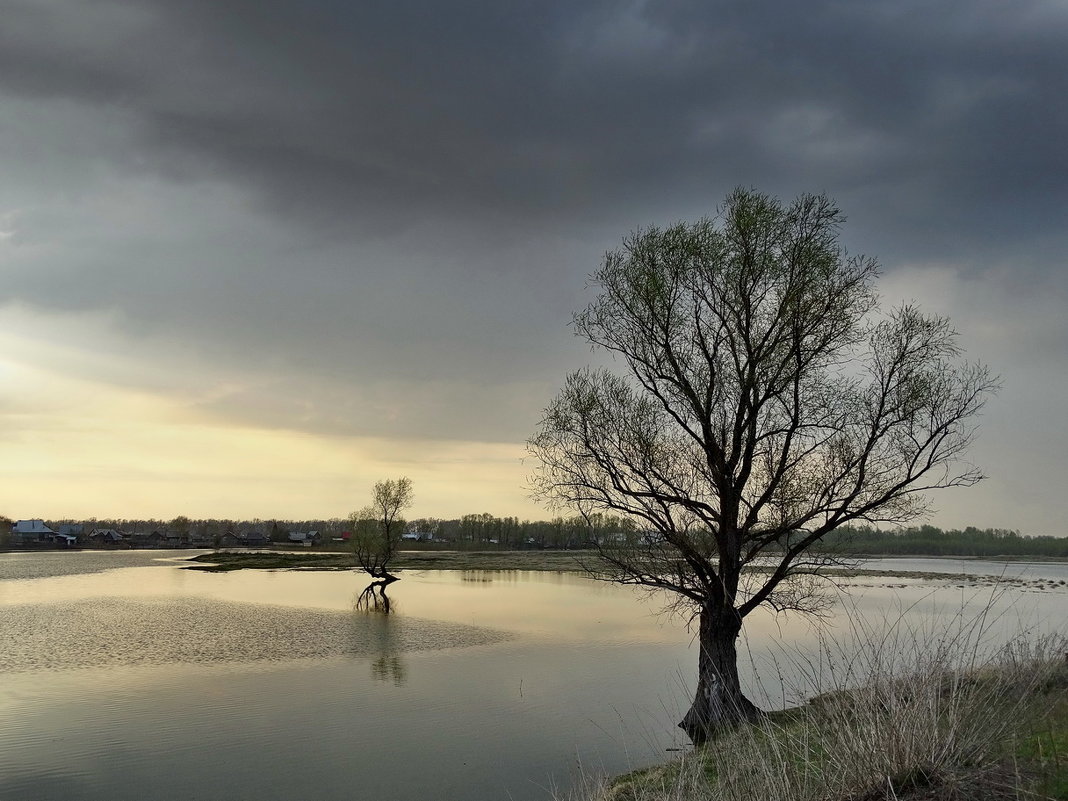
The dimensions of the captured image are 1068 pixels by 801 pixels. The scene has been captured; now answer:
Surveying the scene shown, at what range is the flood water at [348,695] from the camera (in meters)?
14.0

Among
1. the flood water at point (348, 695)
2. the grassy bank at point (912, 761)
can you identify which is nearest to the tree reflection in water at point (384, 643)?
the flood water at point (348, 695)

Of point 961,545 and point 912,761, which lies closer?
point 912,761

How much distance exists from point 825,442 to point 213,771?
14.7 m

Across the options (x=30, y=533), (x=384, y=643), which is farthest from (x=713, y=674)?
(x=30, y=533)

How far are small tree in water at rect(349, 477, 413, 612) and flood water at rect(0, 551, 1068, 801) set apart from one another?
22626 millimetres

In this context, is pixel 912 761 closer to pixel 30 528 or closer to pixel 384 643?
pixel 384 643

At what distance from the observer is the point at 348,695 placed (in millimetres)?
20766

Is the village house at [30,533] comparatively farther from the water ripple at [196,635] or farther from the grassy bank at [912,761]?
the grassy bank at [912,761]

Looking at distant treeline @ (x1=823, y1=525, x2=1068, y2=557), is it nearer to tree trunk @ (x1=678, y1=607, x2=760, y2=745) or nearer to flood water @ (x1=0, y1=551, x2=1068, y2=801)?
flood water @ (x1=0, y1=551, x2=1068, y2=801)

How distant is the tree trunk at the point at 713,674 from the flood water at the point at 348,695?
829 millimetres

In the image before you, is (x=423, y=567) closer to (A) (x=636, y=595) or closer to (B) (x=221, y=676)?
(A) (x=636, y=595)

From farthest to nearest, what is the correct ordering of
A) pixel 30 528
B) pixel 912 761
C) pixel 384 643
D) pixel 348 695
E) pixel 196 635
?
pixel 30 528
pixel 196 635
pixel 384 643
pixel 348 695
pixel 912 761

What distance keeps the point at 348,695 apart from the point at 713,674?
1109 centimetres

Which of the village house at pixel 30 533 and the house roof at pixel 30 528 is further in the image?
the house roof at pixel 30 528
